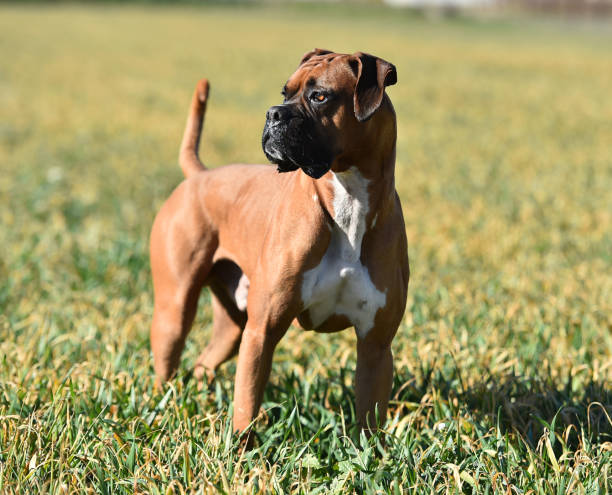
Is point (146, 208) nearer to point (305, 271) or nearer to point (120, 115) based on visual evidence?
point (305, 271)

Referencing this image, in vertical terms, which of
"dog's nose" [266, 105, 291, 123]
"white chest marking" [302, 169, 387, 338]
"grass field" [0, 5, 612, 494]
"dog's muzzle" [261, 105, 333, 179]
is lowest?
"grass field" [0, 5, 612, 494]

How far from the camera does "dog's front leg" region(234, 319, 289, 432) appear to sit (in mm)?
2961

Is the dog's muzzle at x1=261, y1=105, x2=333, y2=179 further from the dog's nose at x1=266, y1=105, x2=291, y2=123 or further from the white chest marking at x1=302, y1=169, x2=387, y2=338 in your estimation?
the white chest marking at x1=302, y1=169, x2=387, y2=338

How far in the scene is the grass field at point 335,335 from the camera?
9.47 feet

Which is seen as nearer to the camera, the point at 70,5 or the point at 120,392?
the point at 120,392

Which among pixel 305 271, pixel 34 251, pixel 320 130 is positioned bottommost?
pixel 34 251

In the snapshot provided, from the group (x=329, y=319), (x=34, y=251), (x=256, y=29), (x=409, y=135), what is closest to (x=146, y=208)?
(x=34, y=251)

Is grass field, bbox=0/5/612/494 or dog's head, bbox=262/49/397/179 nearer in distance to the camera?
dog's head, bbox=262/49/397/179

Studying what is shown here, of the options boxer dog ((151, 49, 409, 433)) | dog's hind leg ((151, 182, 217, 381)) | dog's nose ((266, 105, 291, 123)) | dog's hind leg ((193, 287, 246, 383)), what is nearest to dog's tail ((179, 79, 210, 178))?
dog's hind leg ((151, 182, 217, 381))

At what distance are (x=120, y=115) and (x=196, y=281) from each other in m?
11.5

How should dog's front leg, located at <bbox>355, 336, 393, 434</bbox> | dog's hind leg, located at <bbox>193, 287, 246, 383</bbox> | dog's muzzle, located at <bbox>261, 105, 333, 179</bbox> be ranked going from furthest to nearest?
dog's hind leg, located at <bbox>193, 287, 246, 383</bbox>, dog's front leg, located at <bbox>355, 336, 393, 434</bbox>, dog's muzzle, located at <bbox>261, 105, 333, 179</bbox>

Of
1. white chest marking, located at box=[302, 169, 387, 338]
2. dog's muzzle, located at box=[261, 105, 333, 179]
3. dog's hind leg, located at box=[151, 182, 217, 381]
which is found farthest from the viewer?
dog's hind leg, located at box=[151, 182, 217, 381]

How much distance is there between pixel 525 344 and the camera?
4.48m

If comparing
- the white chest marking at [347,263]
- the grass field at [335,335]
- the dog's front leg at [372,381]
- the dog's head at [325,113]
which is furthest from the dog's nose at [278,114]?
the grass field at [335,335]
